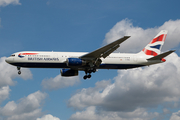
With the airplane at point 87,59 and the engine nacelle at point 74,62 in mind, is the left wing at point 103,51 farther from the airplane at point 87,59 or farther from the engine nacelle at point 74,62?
the engine nacelle at point 74,62

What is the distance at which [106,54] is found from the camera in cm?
4369

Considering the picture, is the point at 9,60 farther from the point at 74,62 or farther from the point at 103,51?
the point at 103,51

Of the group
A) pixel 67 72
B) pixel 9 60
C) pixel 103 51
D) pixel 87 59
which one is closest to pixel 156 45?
pixel 103 51

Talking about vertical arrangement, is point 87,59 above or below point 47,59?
below

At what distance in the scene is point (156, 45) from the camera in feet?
173

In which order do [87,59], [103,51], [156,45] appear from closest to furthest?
[103,51], [87,59], [156,45]

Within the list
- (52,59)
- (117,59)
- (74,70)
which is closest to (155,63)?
(117,59)

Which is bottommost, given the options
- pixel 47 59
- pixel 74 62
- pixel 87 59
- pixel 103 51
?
pixel 74 62

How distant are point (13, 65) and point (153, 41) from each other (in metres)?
28.0

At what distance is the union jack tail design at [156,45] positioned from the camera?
51.2 meters

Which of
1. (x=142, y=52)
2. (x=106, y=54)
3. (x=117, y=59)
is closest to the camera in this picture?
(x=106, y=54)

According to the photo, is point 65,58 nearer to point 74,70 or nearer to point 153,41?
point 74,70

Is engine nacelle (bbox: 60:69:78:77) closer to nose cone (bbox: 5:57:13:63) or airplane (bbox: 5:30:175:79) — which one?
airplane (bbox: 5:30:175:79)

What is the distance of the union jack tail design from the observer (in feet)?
168
